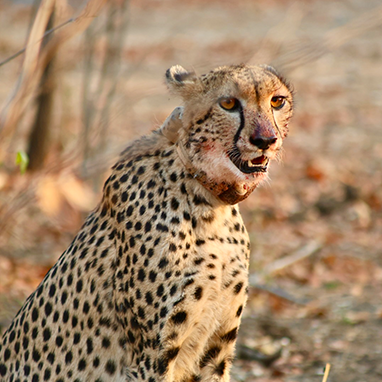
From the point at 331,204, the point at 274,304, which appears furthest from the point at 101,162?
the point at 331,204

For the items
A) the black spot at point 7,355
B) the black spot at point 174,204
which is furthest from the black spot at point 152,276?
the black spot at point 7,355

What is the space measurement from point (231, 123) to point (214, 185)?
1.00ft

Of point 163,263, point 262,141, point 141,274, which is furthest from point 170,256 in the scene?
point 262,141

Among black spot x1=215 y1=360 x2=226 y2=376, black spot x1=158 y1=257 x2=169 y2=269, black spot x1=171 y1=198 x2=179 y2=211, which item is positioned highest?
black spot x1=171 y1=198 x2=179 y2=211

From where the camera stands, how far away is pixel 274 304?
5082 millimetres

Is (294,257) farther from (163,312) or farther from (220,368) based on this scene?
(163,312)

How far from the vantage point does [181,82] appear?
2332 mm

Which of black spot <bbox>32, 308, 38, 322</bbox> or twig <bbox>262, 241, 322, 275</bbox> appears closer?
black spot <bbox>32, 308, 38, 322</bbox>

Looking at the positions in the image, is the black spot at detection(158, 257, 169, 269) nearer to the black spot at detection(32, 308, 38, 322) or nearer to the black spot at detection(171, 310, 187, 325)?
the black spot at detection(171, 310, 187, 325)

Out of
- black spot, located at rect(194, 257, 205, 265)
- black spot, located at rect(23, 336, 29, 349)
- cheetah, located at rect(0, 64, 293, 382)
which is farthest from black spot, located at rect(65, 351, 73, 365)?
black spot, located at rect(194, 257, 205, 265)

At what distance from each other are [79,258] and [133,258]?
33 cm

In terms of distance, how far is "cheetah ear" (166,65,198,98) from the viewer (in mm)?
2330

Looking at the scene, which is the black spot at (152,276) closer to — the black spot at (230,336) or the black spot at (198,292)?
the black spot at (198,292)

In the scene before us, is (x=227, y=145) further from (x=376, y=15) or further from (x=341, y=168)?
(x=341, y=168)
